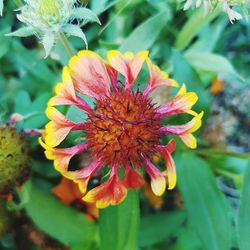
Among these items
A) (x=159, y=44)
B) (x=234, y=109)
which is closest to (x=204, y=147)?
(x=234, y=109)

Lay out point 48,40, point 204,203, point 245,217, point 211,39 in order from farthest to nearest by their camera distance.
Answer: point 211,39 < point 204,203 < point 245,217 < point 48,40

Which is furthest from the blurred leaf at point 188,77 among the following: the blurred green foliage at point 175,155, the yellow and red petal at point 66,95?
the yellow and red petal at point 66,95

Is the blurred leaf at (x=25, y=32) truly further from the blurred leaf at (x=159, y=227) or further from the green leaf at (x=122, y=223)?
the blurred leaf at (x=159, y=227)

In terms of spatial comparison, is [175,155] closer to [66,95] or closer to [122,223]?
[122,223]

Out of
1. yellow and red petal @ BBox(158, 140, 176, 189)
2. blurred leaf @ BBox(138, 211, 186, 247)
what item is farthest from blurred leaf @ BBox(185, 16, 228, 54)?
yellow and red petal @ BBox(158, 140, 176, 189)

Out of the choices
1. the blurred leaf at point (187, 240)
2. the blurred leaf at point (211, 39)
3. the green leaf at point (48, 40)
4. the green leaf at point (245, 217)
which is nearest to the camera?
the green leaf at point (48, 40)

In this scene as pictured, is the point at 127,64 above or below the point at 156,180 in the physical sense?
above

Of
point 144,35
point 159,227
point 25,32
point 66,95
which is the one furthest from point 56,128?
point 159,227
